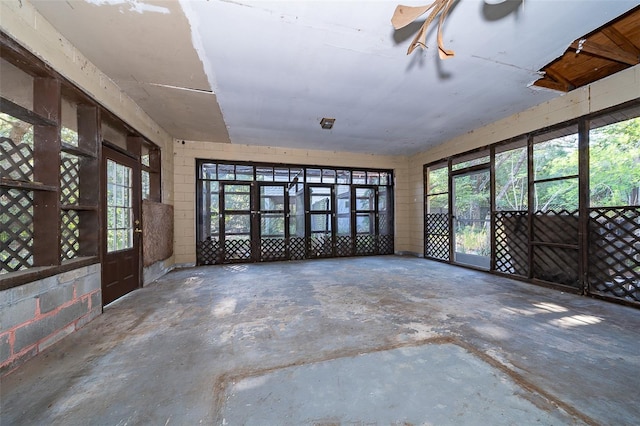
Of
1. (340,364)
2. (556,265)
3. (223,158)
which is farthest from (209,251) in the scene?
(556,265)

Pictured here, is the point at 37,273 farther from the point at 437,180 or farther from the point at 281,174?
the point at 437,180

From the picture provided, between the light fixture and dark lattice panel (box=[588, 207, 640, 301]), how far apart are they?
3870 mm

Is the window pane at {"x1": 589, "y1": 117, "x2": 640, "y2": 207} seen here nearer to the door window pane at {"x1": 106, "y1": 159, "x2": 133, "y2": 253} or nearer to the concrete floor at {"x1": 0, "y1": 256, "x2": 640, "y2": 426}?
the concrete floor at {"x1": 0, "y1": 256, "x2": 640, "y2": 426}

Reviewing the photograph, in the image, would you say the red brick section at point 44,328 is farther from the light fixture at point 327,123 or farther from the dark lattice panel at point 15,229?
the light fixture at point 327,123

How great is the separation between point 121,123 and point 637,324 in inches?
240

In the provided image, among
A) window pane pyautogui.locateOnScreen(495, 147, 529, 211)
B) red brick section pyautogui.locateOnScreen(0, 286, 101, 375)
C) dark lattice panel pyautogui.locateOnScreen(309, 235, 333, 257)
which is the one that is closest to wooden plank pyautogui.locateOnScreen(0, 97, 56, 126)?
red brick section pyautogui.locateOnScreen(0, 286, 101, 375)

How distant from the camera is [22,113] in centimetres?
188

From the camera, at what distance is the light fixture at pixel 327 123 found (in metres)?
4.32

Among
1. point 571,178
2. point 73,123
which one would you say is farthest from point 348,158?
point 73,123

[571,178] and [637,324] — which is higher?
[571,178]

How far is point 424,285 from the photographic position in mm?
3783

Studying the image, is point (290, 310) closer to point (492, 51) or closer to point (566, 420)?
point (566, 420)

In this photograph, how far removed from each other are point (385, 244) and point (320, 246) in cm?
187

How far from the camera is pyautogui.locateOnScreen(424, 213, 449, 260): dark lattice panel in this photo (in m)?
5.71
